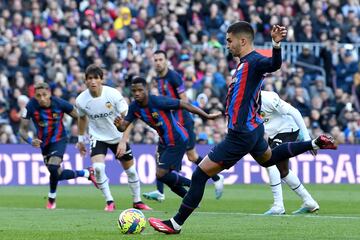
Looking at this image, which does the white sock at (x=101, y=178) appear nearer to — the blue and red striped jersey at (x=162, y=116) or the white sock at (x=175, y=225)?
the blue and red striped jersey at (x=162, y=116)

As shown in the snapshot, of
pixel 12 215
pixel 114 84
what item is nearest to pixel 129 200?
pixel 12 215

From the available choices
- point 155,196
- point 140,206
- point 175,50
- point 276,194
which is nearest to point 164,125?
point 140,206

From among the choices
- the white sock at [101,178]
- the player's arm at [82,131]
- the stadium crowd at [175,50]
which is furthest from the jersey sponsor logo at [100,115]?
the stadium crowd at [175,50]

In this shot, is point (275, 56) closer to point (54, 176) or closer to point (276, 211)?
point (276, 211)

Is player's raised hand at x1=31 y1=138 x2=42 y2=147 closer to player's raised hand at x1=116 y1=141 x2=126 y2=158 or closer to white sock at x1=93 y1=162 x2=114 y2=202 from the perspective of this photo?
white sock at x1=93 y1=162 x2=114 y2=202

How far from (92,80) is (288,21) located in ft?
60.1

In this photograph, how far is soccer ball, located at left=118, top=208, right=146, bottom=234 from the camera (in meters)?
13.2

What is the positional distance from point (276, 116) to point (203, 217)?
2.21m

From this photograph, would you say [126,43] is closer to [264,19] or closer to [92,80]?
[264,19]

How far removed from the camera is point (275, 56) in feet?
40.0

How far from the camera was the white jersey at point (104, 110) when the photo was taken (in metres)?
18.4

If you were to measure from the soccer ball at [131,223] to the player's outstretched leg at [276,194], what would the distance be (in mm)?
3873

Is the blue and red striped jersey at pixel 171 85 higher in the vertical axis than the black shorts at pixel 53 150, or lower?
higher

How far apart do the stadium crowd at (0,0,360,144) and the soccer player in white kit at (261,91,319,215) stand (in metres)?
9.46
